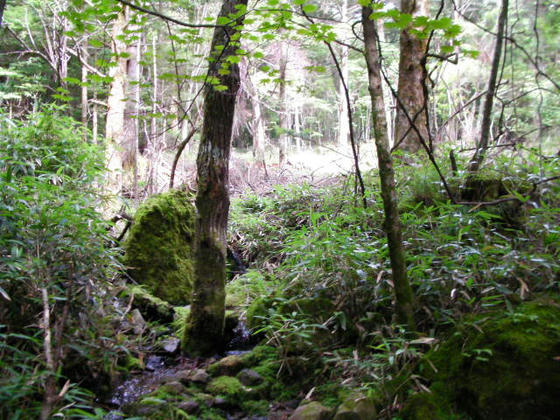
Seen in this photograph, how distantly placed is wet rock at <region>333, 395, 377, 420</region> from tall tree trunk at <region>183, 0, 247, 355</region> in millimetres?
1575

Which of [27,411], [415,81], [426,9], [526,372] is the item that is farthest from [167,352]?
[426,9]

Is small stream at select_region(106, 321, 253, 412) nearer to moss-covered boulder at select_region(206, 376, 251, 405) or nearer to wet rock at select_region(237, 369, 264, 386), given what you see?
moss-covered boulder at select_region(206, 376, 251, 405)

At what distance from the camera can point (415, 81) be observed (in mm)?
5414

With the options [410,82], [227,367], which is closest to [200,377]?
[227,367]

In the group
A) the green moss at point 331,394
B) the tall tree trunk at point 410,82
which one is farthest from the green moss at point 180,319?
the tall tree trunk at point 410,82

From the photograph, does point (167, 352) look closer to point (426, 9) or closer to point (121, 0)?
point (121, 0)

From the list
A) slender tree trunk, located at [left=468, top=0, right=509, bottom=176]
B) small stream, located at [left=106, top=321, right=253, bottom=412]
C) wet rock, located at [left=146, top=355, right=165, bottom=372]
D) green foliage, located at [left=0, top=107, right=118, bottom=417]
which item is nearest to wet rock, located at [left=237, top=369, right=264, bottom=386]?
small stream, located at [left=106, top=321, right=253, bottom=412]

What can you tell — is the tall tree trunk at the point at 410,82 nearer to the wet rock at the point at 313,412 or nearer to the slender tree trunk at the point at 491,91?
the slender tree trunk at the point at 491,91

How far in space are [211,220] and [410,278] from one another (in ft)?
5.79

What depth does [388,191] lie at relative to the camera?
232 cm

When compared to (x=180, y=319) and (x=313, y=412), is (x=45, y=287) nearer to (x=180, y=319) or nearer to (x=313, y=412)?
(x=180, y=319)

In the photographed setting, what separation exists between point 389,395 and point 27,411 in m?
1.91

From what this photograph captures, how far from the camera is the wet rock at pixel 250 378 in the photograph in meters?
2.75

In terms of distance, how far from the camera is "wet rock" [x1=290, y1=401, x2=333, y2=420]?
215 cm
